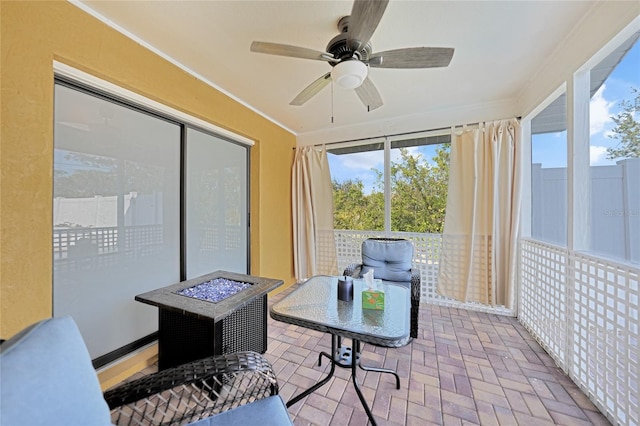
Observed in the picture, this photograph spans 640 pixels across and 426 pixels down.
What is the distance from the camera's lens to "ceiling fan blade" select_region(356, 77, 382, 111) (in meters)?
1.67

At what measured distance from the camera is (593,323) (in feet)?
5.12

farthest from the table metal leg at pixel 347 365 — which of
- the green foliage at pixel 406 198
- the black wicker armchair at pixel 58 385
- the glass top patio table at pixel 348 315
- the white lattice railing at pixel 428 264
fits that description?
the green foliage at pixel 406 198

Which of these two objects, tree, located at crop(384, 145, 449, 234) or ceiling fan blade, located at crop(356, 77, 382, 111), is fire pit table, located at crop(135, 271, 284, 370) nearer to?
ceiling fan blade, located at crop(356, 77, 382, 111)

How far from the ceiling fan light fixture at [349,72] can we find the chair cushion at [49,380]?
1554 mm

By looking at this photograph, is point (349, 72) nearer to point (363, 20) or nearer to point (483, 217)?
point (363, 20)

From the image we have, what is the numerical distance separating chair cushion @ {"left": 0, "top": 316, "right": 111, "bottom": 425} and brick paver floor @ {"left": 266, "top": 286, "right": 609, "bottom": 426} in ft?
3.68

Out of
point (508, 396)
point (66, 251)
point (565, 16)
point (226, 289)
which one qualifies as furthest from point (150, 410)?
point (565, 16)

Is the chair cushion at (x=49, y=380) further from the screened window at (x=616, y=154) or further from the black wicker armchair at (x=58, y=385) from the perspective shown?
the screened window at (x=616, y=154)

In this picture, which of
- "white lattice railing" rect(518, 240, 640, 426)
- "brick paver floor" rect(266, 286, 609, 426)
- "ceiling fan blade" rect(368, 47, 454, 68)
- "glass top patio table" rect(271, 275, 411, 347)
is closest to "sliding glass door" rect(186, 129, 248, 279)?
"brick paver floor" rect(266, 286, 609, 426)

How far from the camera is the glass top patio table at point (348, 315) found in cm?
114

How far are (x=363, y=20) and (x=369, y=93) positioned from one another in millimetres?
627

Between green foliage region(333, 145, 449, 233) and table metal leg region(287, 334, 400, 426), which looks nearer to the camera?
table metal leg region(287, 334, 400, 426)

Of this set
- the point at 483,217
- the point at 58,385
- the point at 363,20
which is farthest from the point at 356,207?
the point at 58,385

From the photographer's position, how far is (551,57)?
1.95m
